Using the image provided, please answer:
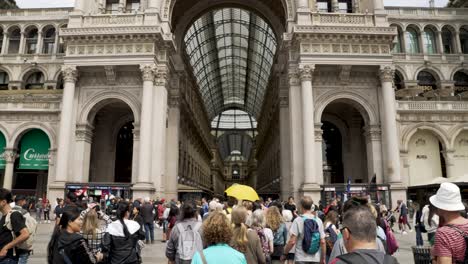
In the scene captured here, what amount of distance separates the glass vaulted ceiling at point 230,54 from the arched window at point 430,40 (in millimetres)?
17591

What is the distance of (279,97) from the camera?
3359 cm

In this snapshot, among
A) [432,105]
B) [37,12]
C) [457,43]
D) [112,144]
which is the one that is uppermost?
[37,12]

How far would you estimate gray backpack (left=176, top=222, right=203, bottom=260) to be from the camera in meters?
5.78

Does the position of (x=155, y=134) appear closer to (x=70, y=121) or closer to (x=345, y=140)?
(x=70, y=121)

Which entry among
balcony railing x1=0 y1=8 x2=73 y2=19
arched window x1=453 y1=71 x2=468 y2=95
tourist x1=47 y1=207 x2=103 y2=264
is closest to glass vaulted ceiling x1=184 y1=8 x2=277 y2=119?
balcony railing x1=0 y1=8 x2=73 y2=19

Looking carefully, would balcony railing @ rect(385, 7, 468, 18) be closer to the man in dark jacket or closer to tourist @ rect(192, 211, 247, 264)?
the man in dark jacket

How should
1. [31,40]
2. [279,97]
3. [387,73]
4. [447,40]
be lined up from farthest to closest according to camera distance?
1. [31,40]
2. [447,40]
3. [279,97]
4. [387,73]

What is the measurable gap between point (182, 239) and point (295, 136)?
22.4m

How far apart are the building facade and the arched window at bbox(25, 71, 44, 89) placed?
0.13 meters

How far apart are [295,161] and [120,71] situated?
1576 cm

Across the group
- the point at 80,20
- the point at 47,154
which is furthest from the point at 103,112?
the point at 80,20

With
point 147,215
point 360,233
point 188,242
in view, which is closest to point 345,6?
point 147,215

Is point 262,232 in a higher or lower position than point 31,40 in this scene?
lower

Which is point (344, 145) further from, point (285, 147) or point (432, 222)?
point (432, 222)
